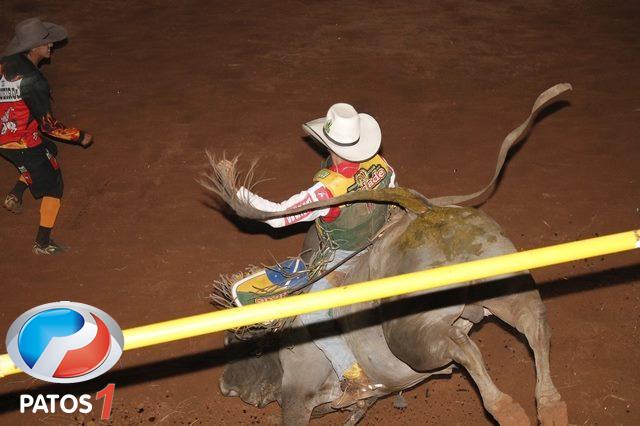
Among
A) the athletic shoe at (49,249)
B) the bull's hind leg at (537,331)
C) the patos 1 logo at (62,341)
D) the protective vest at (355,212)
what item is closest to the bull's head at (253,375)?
the protective vest at (355,212)

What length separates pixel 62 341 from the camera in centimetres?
218

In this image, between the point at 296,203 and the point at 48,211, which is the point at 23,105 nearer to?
the point at 48,211

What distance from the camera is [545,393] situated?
2.72 meters

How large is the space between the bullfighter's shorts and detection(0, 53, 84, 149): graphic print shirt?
0.24ft

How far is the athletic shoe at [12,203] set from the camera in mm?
6820

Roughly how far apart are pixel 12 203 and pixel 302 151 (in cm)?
309

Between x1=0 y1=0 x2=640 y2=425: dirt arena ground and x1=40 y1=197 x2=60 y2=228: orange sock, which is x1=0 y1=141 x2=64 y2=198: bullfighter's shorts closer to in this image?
x1=40 y1=197 x2=60 y2=228: orange sock

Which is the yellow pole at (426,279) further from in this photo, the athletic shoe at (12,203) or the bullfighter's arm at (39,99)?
the athletic shoe at (12,203)

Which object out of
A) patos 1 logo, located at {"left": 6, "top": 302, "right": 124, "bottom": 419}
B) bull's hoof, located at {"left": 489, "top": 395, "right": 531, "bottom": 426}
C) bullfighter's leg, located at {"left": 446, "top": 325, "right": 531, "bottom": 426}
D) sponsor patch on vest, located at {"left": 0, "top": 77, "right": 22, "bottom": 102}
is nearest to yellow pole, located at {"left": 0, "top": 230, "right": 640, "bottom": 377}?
patos 1 logo, located at {"left": 6, "top": 302, "right": 124, "bottom": 419}

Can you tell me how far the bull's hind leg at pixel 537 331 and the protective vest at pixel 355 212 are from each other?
1.18 metres

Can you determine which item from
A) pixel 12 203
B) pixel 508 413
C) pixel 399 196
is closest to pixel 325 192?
pixel 399 196

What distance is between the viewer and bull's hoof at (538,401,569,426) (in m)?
2.70

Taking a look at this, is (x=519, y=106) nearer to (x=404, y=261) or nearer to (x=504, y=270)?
(x=404, y=261)

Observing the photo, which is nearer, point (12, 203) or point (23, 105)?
point (23, 105)
